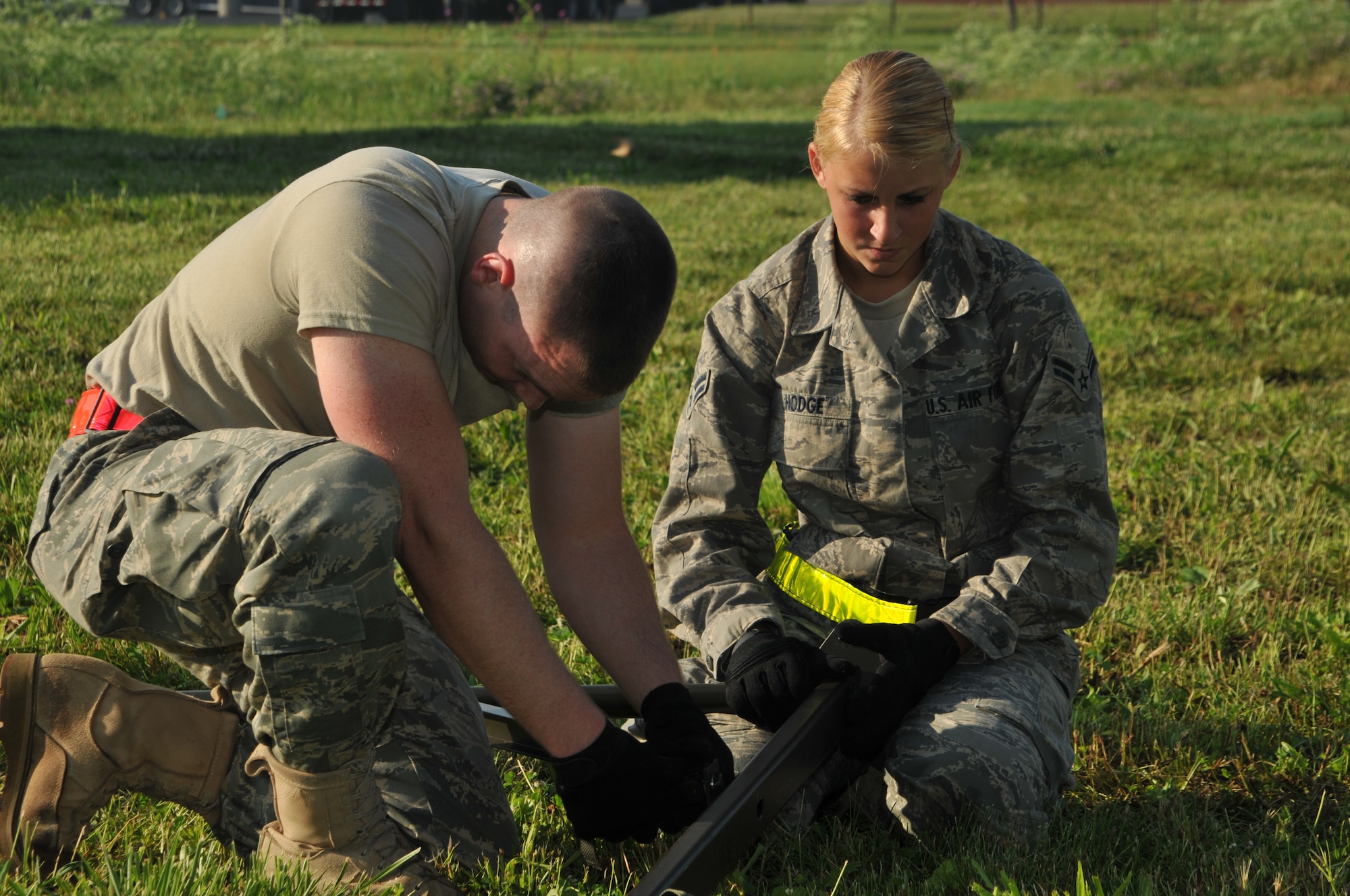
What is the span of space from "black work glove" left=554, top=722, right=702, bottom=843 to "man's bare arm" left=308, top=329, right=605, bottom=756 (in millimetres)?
37

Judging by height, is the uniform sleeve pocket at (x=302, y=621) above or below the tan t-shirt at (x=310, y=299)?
below

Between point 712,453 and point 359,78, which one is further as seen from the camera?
point 359,78

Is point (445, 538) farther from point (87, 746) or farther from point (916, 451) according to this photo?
point (916, 451)

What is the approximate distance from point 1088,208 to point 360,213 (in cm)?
965

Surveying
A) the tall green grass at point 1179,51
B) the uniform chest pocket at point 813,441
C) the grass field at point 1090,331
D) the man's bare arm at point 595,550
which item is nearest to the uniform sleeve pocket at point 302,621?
the grass field at point 1090,331

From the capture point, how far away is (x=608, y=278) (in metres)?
2.06

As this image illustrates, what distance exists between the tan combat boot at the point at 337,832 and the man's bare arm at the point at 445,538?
30 centimetres

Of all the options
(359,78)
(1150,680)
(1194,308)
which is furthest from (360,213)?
(359,78)

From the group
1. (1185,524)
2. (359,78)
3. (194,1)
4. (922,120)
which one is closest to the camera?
(922,120)

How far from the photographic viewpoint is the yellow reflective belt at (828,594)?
2.86 meters

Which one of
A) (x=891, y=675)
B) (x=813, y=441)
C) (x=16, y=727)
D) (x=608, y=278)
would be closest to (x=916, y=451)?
(x=813, y=441)

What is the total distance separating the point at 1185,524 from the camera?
162 inches

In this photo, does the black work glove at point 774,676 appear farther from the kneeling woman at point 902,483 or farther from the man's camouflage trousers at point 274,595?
the man's camouflage trousers at point 274,595

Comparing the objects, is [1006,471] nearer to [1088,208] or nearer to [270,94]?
[1088,208]
